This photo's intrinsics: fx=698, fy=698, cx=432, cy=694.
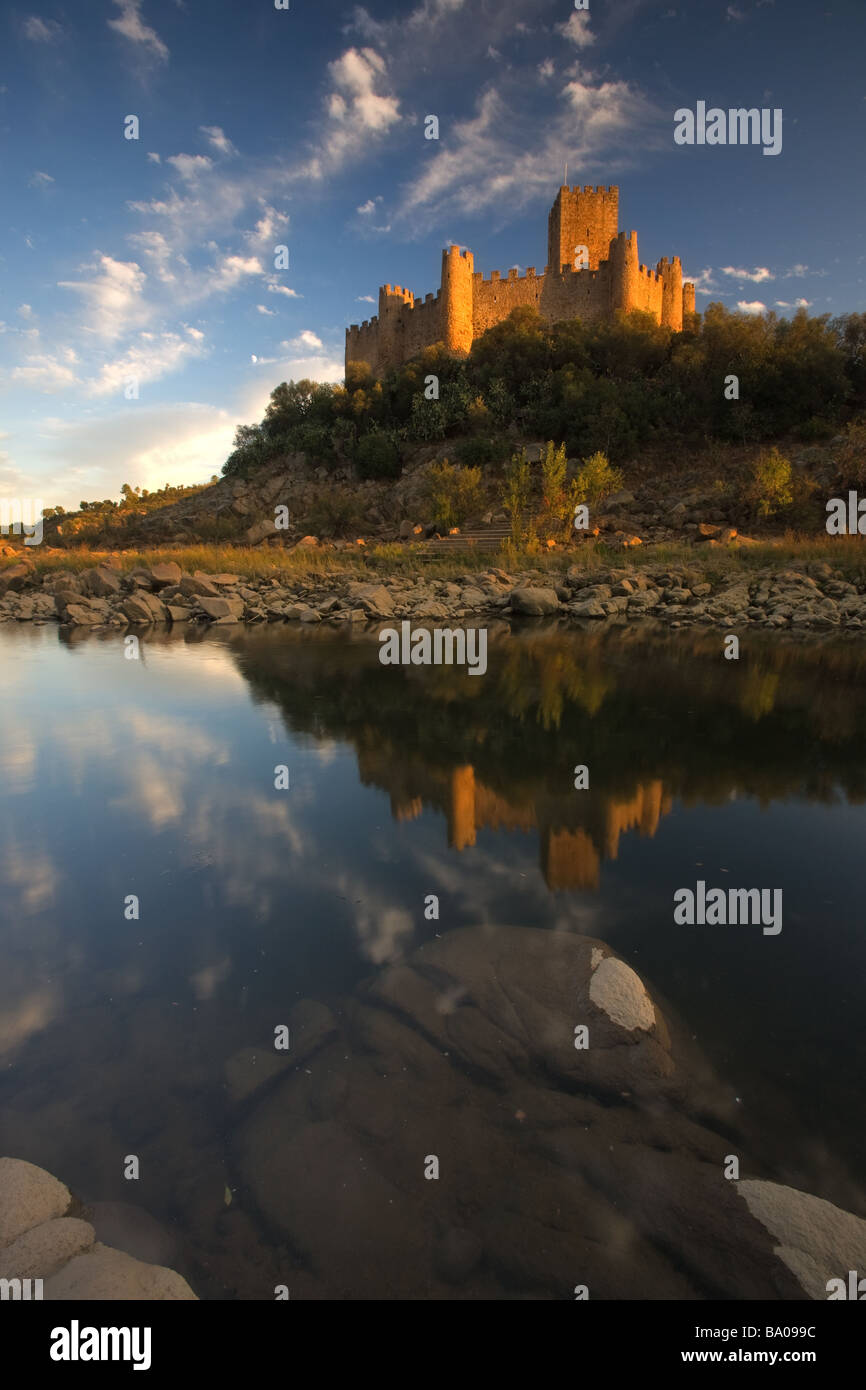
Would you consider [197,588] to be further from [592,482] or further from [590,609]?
[592,482]

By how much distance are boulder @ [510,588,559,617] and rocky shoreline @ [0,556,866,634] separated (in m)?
0.03

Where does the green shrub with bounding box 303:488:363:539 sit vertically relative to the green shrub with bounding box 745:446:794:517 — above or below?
above

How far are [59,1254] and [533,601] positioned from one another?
1570cm

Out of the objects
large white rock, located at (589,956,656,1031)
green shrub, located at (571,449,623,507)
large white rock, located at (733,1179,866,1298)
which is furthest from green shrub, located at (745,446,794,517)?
large white rock, located at (733,1179,866,1298)

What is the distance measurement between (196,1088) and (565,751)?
A: 447 centimetres

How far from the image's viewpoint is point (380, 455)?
36.8 metres

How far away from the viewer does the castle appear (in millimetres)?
39438

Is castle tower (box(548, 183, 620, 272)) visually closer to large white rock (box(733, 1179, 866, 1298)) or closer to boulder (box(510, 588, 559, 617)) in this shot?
boulder (box(510, 588, 559, 617))

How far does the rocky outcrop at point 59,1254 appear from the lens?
1.65m

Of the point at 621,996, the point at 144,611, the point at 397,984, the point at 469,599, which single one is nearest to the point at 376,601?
the point at 469,599

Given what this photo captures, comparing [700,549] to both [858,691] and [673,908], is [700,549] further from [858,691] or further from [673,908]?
[673,908]

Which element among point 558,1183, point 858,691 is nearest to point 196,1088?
point 558,1183

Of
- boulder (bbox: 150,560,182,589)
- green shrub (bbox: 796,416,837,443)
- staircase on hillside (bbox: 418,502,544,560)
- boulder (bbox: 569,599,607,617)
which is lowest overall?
boulder (bbox: 569,599,607,617)

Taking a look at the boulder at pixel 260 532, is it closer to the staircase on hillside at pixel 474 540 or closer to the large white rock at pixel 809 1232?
the staircase on hillside at pixel 474 540
